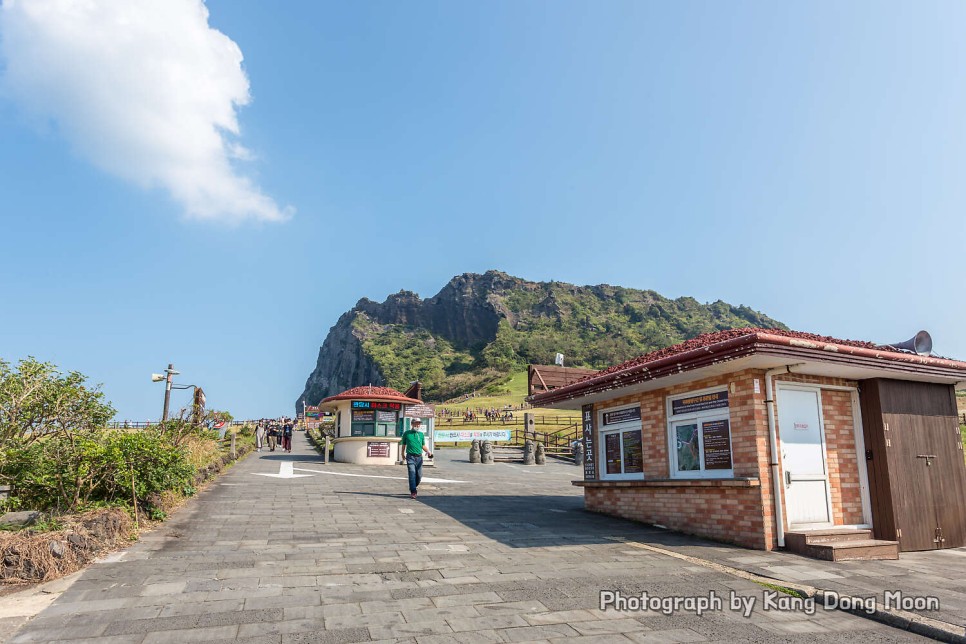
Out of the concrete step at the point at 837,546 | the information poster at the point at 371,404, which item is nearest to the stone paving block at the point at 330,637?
the concrete step at the point at 837,546

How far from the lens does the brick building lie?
A: 7680 mm

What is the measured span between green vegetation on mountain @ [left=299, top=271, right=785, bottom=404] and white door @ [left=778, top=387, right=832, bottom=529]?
111995 mm

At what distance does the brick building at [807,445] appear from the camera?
7.68 m

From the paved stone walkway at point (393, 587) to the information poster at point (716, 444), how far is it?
137cm

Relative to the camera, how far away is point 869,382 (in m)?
8.74

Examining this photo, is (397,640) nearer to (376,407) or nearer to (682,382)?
(682,382)

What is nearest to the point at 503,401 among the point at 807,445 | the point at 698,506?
the point at 698,506

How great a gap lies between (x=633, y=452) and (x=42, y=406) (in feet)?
29.1

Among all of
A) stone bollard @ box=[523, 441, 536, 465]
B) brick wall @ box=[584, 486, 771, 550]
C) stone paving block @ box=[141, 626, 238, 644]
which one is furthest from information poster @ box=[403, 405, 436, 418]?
stone paving block @ box=[141, 626, 238, 644]

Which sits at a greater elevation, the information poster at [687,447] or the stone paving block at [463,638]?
the information poster at [687,447]

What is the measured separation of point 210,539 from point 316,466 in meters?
13.7

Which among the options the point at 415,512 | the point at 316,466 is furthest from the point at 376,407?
the point at 415,512

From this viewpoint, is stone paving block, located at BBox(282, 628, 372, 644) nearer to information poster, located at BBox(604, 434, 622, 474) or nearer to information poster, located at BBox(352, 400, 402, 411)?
information poster, located at BBox(604, 434, 622, 474)

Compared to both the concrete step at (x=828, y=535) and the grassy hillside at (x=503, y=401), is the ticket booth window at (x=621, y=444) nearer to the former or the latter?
the concrete step at (x=828, y=535)
